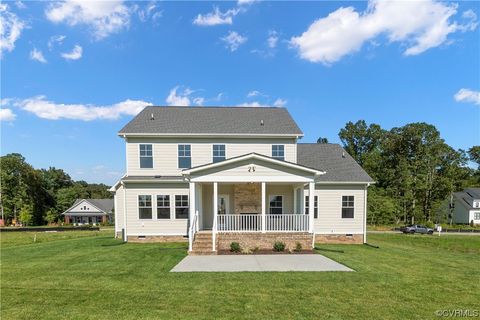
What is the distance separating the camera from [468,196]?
49531 mm

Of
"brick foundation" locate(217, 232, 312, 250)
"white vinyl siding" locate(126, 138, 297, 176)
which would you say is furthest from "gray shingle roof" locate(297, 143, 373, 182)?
"brick foundation" locate(217, 232, 312, 250)

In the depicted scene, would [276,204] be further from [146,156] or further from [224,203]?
[146,156]

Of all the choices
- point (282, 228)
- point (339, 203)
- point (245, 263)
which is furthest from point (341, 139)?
point (245, 263)

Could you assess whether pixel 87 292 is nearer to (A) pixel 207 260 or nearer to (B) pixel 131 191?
(A) pixel 207 260

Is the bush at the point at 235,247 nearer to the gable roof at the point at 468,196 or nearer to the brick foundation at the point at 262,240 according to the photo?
the brick foundation at the point at 262,240

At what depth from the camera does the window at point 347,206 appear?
15.9 m

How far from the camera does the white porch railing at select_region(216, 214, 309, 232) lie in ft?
43.4

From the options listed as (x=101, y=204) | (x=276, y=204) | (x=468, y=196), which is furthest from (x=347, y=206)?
(x=101, y=204)

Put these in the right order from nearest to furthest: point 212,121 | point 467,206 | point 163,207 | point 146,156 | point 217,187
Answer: point 217,187, point 163,207, point 146,156, point 212,121, point 467,206

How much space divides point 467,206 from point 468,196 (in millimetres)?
1868

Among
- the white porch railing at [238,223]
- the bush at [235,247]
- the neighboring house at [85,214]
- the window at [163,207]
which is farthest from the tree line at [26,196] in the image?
the bush at [235,247]

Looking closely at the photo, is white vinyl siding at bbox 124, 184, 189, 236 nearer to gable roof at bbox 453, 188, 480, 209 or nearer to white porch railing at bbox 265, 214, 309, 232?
white porch railing at bbox 265, 214, 309, 232

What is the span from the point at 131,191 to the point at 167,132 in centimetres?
386

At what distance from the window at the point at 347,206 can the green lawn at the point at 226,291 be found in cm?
604
